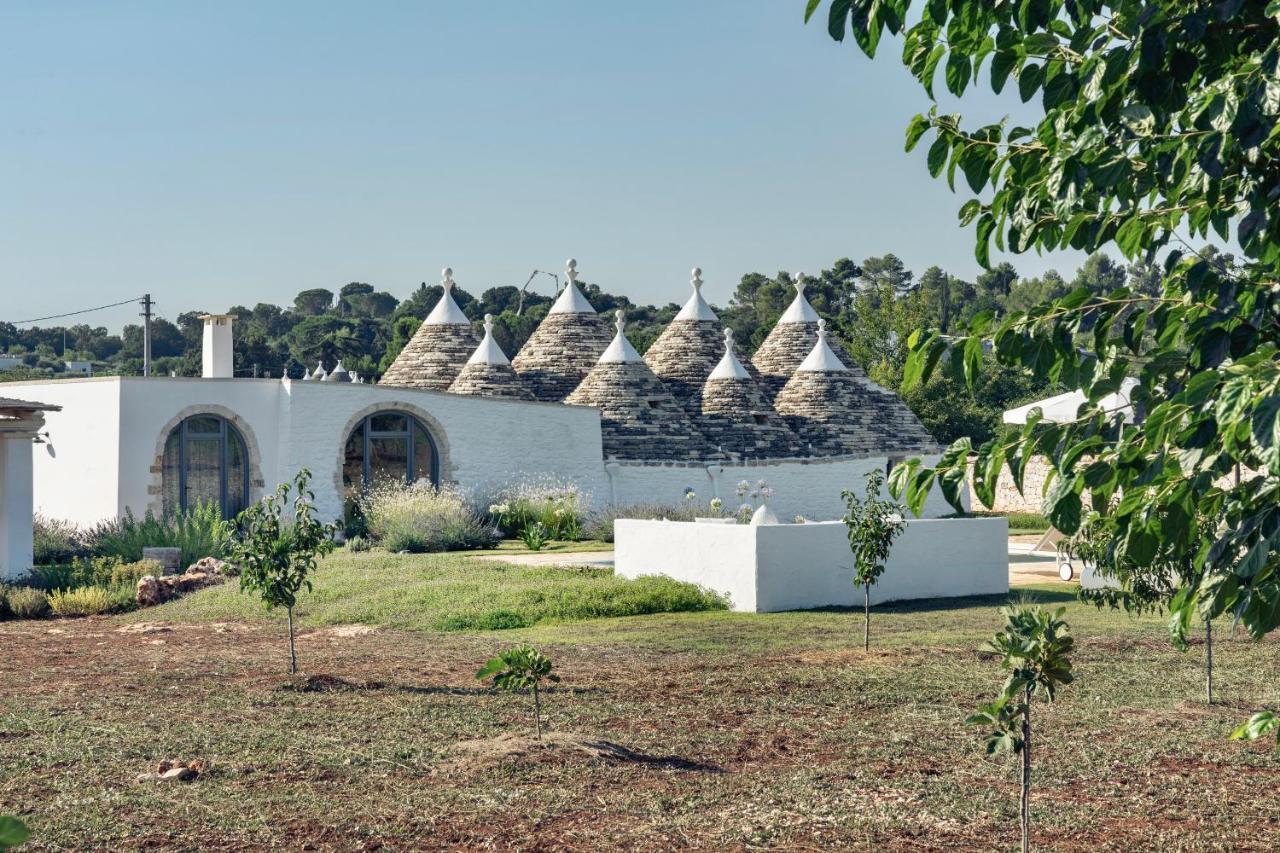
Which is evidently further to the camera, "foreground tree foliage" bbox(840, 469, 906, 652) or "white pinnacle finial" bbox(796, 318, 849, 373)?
"white pinnacle finial" bbox(796, 318, 849, 373)

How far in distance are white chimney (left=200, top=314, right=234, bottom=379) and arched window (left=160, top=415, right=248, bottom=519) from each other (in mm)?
2022

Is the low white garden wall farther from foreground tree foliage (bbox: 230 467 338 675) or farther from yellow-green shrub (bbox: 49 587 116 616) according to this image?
yellow-green shrub (bbox: 49 587 116 616)

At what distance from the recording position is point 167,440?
2517cm

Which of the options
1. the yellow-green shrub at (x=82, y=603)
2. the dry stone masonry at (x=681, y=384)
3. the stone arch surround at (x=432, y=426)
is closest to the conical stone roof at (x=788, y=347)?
the dry stone masonry at (x=681, y=384)

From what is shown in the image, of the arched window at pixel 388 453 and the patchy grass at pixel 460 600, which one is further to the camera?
the arched window at pixel 388 453

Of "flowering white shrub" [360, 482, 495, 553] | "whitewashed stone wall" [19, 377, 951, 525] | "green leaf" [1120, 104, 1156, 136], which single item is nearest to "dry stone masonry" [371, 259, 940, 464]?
"whitewashed stone wall" [19, 377, 951, 525]

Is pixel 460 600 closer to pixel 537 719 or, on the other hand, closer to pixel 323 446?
pixel 537 719

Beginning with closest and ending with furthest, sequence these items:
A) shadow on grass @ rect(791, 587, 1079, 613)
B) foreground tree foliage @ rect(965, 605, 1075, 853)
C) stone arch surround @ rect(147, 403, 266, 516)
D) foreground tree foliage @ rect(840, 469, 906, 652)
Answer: foreground tree foliage @ rect(965, 605, 1075, 853) → foreground tree foliage @ rect(840, 469, 906, 652) → shadow on grass @ rect(791, 587, 1079, 613) → stone arch surround @ rect(147, 403, 266, 516)

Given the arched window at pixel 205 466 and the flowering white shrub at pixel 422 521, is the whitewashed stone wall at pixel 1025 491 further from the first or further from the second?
the arched window at pixel 205 466

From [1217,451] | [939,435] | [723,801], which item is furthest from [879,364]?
[1217,451]

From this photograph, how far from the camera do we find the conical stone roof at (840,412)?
34.0 m

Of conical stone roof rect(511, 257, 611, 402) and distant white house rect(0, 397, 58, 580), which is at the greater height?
conical stone roof rect(511, 257, 611, 402)

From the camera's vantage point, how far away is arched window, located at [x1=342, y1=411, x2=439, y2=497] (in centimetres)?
2747

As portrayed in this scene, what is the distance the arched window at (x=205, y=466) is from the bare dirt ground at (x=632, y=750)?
12.2 metres
